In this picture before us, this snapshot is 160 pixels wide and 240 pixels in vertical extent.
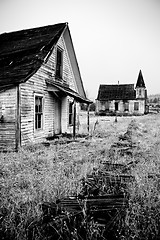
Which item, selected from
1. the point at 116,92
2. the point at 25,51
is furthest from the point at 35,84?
the point at 116,92

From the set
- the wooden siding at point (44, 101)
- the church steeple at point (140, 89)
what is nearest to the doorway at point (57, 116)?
the wooden siding at point (44, 101)

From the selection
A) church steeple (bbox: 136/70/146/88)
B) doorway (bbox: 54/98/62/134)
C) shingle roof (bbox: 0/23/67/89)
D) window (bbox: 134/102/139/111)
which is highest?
church steeple (bbox: 136/70/146/88)

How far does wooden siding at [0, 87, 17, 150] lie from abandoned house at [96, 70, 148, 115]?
3346cm

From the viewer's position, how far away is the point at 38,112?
361 inches


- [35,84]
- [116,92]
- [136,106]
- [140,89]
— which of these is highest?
[140,89]

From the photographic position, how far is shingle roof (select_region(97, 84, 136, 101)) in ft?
129

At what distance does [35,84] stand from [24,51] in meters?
2.04

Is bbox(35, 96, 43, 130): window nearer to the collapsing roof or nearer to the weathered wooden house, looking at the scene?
the weathered wooden house

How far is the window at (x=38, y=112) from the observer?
9114 mm

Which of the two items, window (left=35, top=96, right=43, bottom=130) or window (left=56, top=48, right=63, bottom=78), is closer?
window (left=35, top=96, right=43, bottom=130)

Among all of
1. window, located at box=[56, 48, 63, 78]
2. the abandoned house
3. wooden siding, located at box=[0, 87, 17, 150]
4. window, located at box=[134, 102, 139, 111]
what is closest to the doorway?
window, located at box=[56, 48, 63, 78]

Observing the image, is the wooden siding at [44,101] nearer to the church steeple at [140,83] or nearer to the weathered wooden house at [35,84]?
the weathered wooden house at [35,84]

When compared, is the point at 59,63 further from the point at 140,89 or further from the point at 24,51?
the point at 140,89

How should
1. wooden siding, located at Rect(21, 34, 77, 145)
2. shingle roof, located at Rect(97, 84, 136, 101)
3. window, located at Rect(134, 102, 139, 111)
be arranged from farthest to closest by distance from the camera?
shingle roof, located at Rect(97, 84, 136, 101)
window, located at Rect(134, 102, 139, 111)
wooden siding, located at Rect(21, 34, 77, 145)
